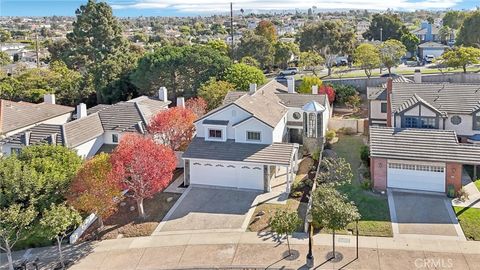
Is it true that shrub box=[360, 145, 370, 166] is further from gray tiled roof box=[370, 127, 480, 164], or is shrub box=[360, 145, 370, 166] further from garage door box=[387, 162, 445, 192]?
garage door box=[387, 162, 445, 192]

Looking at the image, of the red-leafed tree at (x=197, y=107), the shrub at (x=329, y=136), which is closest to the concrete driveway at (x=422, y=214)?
the shrub at (x=329, y=136)

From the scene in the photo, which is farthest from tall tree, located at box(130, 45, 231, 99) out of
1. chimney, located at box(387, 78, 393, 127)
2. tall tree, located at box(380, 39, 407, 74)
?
tall tree, located at box(380, 39, 407, 74)

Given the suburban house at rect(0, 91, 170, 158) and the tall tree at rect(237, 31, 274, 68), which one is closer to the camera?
the suburban house at rect(0, 91, 170, 158)

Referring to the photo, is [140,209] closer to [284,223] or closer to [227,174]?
[227,174]

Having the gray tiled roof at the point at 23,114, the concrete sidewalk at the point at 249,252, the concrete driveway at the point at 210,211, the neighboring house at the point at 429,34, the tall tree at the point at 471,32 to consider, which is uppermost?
the neighboring house at the point at 429,34

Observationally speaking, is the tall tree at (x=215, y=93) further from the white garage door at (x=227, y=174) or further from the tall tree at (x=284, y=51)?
the tall tree at (x=284, y=51)

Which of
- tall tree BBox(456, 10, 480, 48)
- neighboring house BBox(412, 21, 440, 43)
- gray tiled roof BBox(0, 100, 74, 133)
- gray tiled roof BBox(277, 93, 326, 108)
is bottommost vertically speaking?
gray tiled roof BBox(0, 100, 74, 133)

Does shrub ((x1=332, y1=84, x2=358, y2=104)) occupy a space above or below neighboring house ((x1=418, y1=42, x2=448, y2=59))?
below
